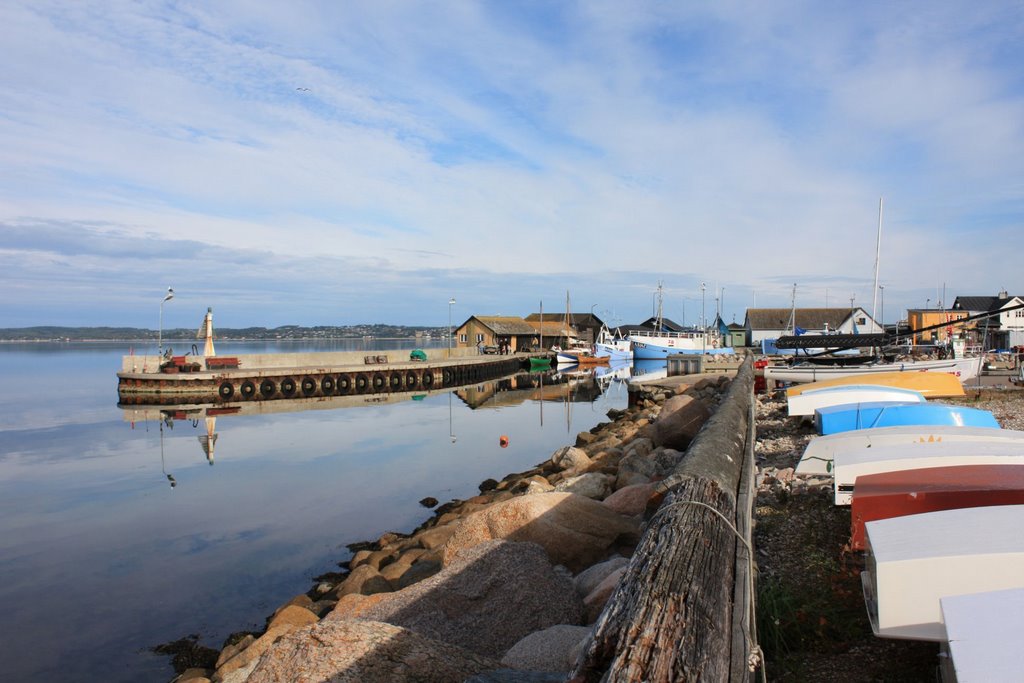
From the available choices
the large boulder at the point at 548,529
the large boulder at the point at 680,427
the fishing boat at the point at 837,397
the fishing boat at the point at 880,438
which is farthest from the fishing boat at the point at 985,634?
the large boulder at the point at 680,427

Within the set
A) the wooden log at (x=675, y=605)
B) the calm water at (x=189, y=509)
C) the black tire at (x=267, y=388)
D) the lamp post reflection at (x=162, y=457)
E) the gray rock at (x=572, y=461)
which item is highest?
the wooden log at (x=675, y=605)

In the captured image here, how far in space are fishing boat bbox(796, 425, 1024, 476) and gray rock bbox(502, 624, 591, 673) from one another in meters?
4.73

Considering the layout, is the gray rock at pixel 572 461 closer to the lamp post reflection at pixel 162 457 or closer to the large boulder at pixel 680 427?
the large boulder at pixel 680 427

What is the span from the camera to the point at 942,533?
181 inches

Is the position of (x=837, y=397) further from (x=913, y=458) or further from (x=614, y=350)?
(x=614, y=350)

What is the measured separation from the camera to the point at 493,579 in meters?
6.12

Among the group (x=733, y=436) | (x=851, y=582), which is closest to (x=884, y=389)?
(x=733, y=436)

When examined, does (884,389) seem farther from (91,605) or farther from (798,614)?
(91,605)

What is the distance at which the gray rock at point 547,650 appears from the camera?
468 cm

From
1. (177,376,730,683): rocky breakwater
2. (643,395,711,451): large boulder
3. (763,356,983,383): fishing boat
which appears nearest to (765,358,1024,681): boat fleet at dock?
(177,376,730,683): rocky breakwater

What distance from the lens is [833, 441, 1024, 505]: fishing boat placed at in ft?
21.9

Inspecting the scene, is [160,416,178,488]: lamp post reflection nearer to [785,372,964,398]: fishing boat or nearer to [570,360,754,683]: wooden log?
[785,372,964,398]: fishing boat

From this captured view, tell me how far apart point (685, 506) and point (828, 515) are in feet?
9.92

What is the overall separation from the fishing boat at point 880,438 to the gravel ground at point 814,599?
0.20 metres
